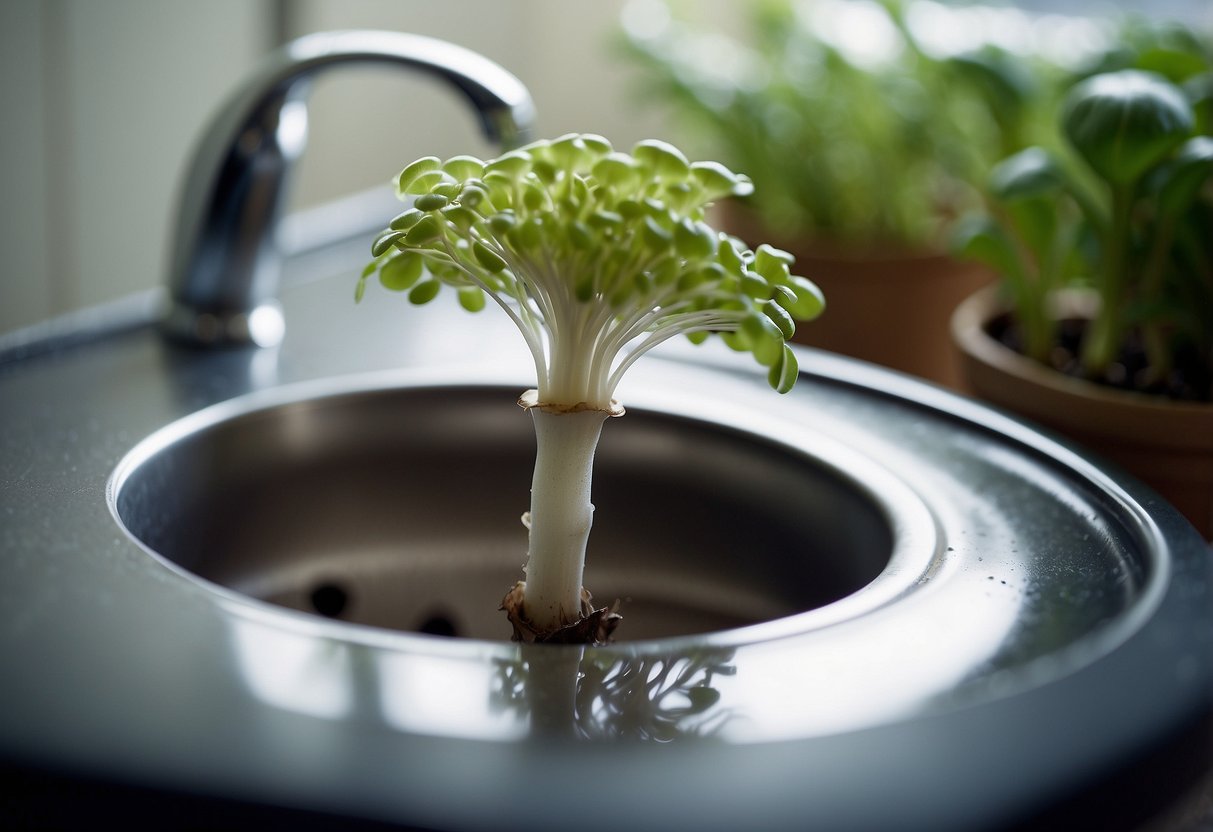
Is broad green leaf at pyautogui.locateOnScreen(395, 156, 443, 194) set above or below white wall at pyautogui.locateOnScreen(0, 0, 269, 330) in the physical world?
below

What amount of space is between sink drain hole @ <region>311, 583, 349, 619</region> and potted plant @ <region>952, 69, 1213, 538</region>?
0.44m

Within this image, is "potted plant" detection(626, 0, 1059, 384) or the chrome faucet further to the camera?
"potted plant" detection(626, 0, 1059, 384)

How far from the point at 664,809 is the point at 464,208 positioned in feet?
0.83

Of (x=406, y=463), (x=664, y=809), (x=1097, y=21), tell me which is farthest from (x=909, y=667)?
(x=1097, y=21)

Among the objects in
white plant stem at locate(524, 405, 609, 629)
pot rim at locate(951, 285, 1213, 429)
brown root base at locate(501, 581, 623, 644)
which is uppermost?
pot rim at locate(951, 285, 1213, 429)

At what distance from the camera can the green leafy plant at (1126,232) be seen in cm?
77

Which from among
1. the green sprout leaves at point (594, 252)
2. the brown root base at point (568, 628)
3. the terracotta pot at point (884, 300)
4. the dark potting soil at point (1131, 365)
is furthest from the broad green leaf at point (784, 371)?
the terracotta pot at point (884, 300)

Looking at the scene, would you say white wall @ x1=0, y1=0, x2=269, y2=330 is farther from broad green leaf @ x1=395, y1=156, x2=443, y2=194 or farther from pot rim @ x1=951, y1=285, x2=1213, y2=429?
pot rim @ x1=951, y1=285, x2=1213, y2=429

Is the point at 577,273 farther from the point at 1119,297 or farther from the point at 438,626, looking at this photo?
the point at 1119,297

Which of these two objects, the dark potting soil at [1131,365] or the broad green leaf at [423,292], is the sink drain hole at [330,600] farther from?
the dark potting soil at [1131,365]

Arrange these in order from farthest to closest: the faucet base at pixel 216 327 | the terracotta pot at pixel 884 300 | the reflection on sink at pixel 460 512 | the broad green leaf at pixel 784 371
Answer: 1. the terracotta pot at pixel 884 300
2. the faucet base at pixel 216 327
3. the reflection on sink at pixel 460 512
4. the broad green leaf at pixel 784 371

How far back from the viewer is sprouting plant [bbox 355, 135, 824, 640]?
506 mm

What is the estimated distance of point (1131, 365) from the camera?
3.00 feet

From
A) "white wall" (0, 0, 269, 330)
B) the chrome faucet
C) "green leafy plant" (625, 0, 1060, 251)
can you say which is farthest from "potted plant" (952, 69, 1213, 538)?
"white wall" (0, 0, 269, 330)
